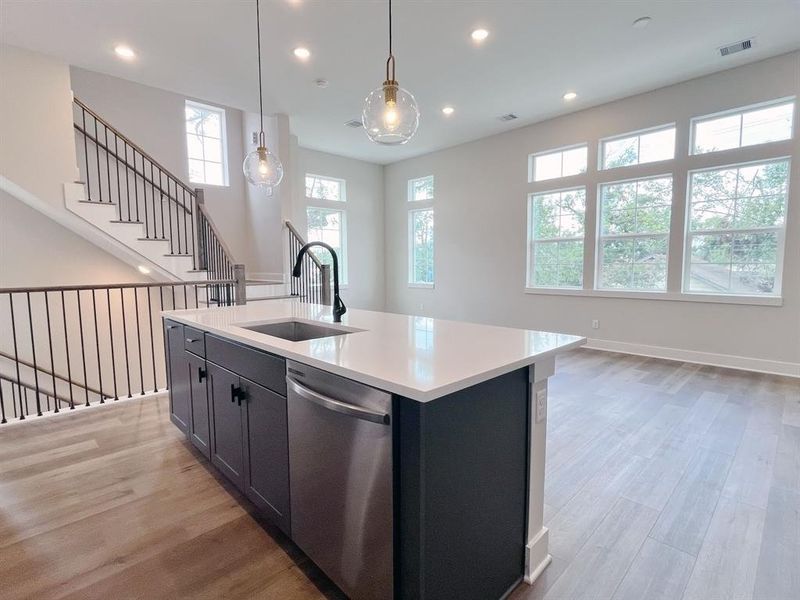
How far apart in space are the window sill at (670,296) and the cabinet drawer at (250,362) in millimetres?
5041

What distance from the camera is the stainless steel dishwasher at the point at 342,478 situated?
1169 millimetres

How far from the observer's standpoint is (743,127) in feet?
14.4

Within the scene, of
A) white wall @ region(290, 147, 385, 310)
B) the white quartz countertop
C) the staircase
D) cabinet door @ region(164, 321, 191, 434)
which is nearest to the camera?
the white quartz countertop

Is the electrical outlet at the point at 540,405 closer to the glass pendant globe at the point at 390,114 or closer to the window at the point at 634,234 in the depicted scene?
the glass pendant globe at the point at 390,114

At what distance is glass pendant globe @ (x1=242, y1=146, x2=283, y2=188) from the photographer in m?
3.53

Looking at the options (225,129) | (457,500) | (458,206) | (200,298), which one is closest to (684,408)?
(457,500)

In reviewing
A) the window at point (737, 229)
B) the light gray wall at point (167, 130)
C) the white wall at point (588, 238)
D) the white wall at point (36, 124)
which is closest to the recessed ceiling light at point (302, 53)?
the white wall at point (36, 124)

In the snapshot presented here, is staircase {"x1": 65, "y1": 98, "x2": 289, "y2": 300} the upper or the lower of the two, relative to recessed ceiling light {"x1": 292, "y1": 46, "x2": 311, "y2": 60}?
lower

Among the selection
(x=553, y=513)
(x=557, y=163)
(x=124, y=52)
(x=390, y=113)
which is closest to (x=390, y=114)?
(x=390, y=113)

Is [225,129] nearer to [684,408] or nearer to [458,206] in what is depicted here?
[458,206]

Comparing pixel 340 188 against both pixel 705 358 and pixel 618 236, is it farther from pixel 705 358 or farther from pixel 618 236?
pixel 705 358

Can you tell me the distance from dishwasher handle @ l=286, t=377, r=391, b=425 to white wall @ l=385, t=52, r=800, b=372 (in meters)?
5.08

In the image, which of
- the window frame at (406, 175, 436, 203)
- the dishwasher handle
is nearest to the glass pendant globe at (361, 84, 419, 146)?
the dishwasher handle

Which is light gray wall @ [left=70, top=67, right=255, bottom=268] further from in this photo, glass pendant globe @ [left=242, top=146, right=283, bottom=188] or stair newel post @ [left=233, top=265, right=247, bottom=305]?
glass pendant globe @ [left=242, top=146, right=283, bottom=188]
